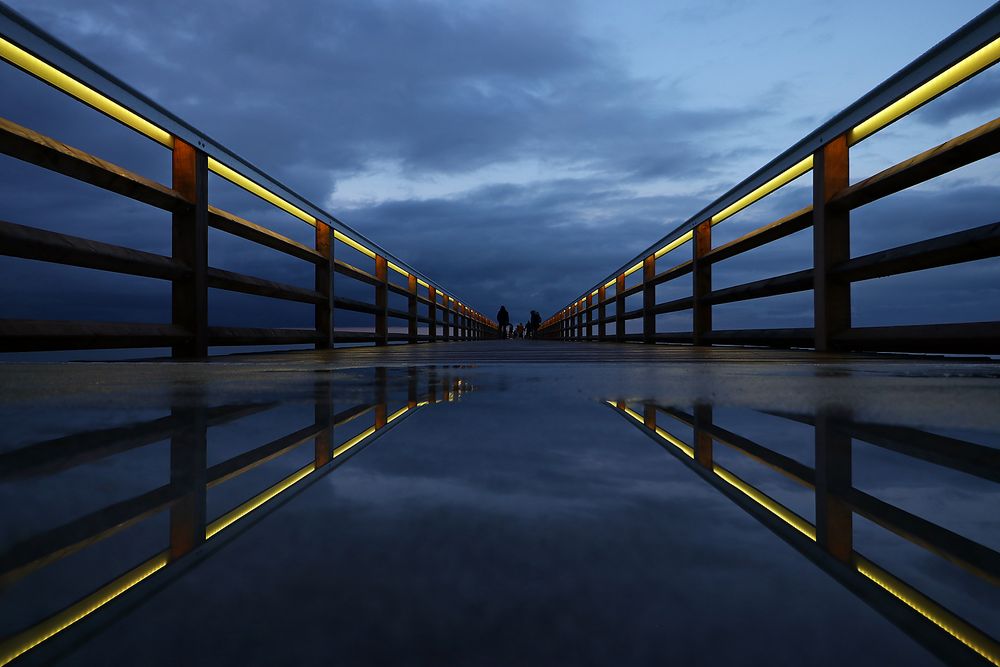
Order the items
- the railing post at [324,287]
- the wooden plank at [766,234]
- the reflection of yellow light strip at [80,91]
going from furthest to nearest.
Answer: the railing post at [324,287], the wooden plank at [766,234], the reflection of yellow light strip at [80,91]

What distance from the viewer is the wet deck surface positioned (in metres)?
0.28

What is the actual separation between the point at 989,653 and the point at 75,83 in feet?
12.2

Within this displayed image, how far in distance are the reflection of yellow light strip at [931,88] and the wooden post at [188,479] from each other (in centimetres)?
378

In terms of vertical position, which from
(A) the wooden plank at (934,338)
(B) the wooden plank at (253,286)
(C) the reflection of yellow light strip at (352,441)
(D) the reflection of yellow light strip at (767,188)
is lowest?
(C) the reflection of yellow light strip at (352,441)

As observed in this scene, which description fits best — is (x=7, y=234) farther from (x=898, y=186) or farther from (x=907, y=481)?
(x=898, y=186)

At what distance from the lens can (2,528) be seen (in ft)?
1.37

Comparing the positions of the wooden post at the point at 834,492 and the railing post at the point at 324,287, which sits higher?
the railing post at the point at 324,287

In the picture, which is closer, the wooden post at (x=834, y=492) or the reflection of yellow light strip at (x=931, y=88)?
the wooden post at (x=834, y=492)

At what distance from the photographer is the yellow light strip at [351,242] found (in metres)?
6.65

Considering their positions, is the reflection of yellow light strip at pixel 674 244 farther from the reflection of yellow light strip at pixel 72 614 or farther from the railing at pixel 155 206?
the reflection of yellow light strip at pixel 72 614

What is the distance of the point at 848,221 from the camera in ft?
12.7

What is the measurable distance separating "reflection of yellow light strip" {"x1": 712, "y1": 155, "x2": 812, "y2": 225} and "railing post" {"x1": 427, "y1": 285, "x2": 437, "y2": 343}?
23.8 ft

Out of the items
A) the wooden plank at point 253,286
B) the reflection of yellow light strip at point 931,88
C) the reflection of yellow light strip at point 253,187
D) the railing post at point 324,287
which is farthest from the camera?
the railing post at point 324,287

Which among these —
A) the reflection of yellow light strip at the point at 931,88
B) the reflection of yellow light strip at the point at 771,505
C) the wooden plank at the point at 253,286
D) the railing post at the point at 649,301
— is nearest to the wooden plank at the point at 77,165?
the wooden plank at the point at 253,286
